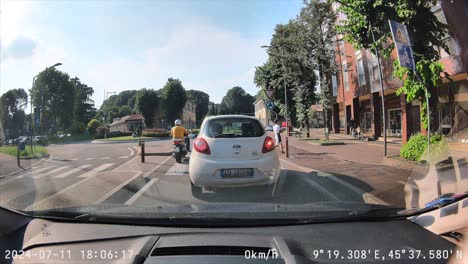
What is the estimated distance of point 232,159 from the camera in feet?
23.1

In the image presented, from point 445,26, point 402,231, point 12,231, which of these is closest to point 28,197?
point 12,231

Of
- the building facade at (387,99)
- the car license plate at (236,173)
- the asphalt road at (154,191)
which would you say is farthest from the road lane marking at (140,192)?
the building facade at (387,99)

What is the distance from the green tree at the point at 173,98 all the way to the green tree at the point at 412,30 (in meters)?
62.3

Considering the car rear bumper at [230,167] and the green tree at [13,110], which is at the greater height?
the green tree at [13,110]

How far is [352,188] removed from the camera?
7.85m

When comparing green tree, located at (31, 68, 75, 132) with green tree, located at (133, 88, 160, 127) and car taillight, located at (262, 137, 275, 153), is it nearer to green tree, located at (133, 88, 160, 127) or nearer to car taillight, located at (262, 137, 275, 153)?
car taillight, located at (262, 137, 275, 153)

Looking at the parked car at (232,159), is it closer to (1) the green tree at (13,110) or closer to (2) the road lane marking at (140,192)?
(2) the road lane marking at (140,192)

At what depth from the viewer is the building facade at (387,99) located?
45.2 feet

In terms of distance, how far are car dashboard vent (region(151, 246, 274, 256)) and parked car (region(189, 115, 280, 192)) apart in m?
4.41

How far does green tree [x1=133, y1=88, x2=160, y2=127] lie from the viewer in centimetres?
7162

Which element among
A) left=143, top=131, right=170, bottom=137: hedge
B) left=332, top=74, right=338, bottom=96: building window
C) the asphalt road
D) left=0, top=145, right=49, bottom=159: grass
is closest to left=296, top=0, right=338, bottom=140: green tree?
left=332, top=74, right=338, bottom=96: building window

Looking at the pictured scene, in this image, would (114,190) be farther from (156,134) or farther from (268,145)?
(156,134)

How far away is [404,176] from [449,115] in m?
9.47

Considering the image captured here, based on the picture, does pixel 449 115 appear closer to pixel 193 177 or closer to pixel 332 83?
pixel 193 177
